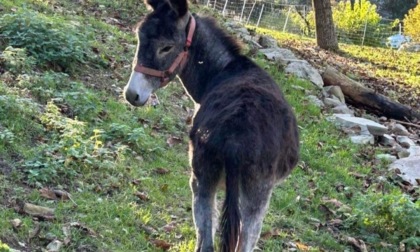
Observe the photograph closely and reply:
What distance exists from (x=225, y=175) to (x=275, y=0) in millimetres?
36517

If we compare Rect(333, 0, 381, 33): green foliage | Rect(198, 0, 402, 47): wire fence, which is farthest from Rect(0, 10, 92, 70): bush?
Rect(333, 0, 381, 33): green foliage

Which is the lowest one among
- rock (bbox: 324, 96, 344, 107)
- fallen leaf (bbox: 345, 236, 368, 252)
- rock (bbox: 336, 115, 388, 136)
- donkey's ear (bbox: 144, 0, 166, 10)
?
fallen leaf (bbox: 345, 236, 368, 252)

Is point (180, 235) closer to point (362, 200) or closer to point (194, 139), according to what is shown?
point (194, 139)

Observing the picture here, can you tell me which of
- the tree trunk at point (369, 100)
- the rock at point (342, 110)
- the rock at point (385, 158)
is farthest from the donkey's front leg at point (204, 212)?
the tree trunk at point (369, 100)

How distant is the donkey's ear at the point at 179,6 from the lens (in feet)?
14.5

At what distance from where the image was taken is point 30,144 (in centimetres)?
561

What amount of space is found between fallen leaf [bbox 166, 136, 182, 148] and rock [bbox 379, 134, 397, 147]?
361cm

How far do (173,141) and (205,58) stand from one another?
2.50 meters

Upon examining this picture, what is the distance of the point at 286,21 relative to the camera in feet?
90.3

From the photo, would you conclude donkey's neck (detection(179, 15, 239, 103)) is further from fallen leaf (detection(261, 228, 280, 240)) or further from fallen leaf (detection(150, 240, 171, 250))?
fallen leaf (detection(261, 228, 280, 240))

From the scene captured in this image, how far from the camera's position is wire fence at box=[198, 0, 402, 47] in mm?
24141

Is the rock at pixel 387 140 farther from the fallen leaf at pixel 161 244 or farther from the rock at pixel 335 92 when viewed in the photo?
the fallen leaf at pixel 161 244

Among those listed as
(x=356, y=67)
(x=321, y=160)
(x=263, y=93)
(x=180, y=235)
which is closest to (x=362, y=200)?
(x=321, y=160)

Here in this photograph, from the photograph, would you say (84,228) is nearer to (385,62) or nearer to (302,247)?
(302,247)
